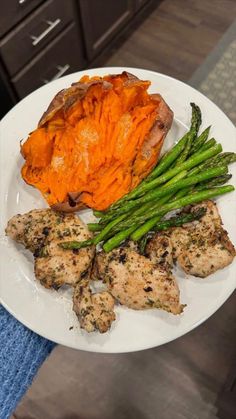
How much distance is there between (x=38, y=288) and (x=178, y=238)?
58 cm

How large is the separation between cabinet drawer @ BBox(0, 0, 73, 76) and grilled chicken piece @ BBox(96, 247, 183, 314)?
1426 millimetres

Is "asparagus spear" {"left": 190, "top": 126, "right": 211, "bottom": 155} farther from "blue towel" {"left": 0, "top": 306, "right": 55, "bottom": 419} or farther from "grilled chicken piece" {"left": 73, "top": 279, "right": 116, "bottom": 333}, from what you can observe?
"blue towel" {"left": 0, "top": 306, "right": 55, "bottom": 419}

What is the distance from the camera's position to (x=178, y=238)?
4.71 ft

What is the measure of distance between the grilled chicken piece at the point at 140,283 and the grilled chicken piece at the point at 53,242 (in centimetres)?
11

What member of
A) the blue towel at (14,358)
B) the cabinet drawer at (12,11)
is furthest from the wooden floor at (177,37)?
the blue towel at (14,358)

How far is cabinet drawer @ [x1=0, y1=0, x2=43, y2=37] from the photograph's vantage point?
195 centimetres

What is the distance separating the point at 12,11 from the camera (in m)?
1.99

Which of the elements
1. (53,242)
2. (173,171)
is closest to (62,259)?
(53,242)

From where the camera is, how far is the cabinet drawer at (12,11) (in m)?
1.95

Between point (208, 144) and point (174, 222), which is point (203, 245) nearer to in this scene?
point (174, 222)

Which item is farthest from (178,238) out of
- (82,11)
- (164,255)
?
(82,11)

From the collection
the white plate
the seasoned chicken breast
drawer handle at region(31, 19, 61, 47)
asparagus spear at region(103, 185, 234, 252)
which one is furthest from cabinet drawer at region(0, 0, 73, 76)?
asparagus spear at region(103, 185, 234, 252)

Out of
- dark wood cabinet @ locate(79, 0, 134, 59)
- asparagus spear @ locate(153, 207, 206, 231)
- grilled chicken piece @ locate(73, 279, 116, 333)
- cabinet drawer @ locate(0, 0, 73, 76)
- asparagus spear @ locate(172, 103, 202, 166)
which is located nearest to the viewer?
grilled chicken piece @ locate(73, 279, 116, 333)

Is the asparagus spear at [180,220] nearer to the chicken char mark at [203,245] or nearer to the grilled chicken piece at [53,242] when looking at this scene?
the chicken char mark at [203,245]
